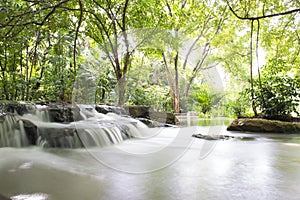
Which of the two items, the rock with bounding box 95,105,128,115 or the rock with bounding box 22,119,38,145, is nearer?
the rock with bounding box 22,119,38,145

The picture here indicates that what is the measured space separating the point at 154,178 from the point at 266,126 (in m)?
3.85

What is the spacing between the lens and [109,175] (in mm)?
1589

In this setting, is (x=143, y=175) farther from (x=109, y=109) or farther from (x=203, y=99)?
(x=109, y=109)

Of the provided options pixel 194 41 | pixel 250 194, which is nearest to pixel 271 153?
pixel 250 194

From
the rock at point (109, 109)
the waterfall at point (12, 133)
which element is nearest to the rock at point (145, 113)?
the rock at point (109, 109)

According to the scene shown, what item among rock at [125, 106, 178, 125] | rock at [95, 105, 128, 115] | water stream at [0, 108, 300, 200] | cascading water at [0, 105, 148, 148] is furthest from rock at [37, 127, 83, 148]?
rock at [125, 106, 178, 125]

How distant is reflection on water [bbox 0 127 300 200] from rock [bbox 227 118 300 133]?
8.18 ft

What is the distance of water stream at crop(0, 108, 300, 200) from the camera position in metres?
1.26

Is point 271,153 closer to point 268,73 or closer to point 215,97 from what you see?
point 215,97

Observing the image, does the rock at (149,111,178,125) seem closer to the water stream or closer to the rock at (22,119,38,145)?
the water stream

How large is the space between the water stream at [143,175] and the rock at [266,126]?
2.20 meters

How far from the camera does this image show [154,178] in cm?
153

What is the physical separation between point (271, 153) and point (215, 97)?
2.29 m

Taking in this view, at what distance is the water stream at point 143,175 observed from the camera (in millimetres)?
1256
